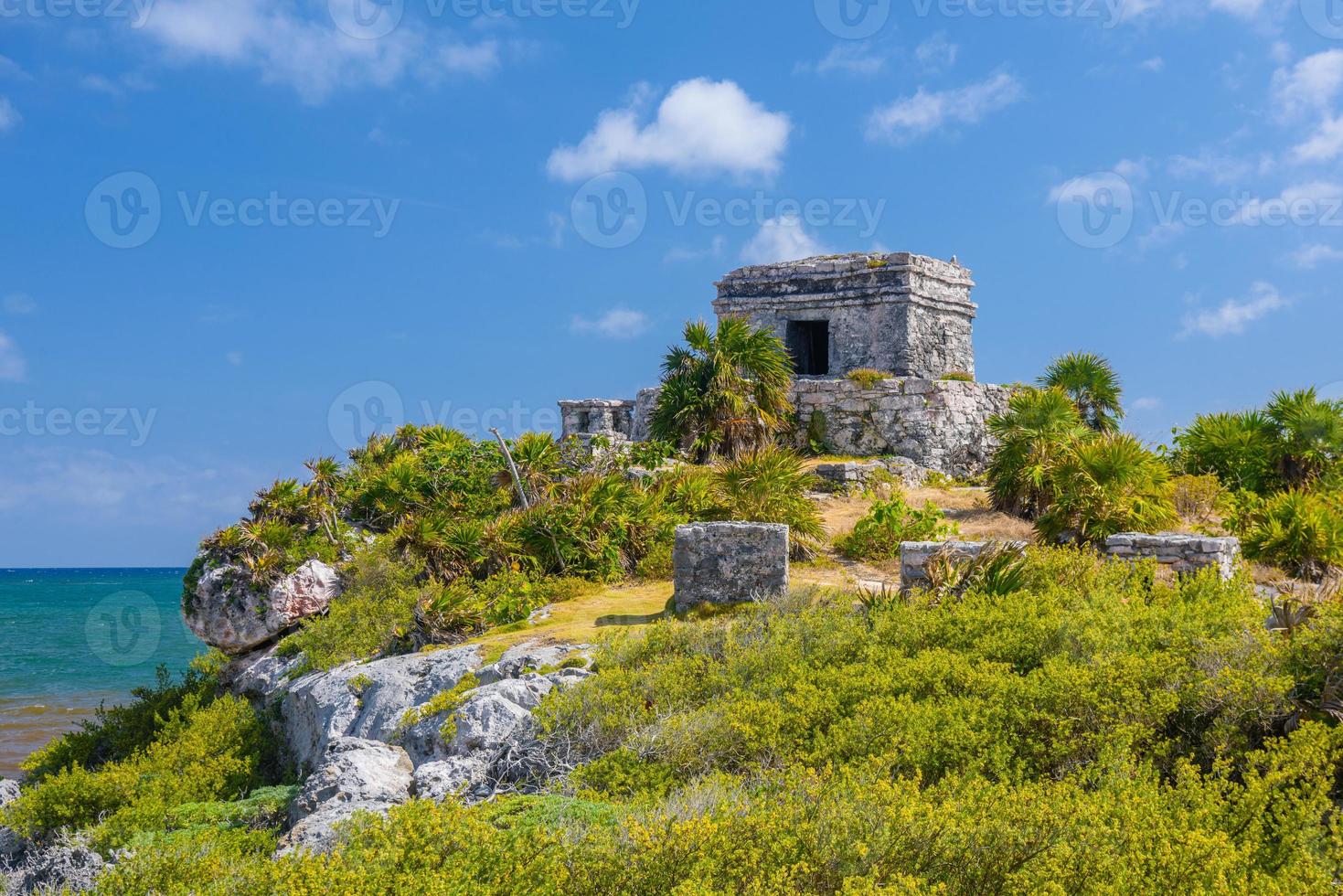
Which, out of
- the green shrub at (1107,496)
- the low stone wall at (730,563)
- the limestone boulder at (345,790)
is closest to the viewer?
the limestone boulder at (345,790)

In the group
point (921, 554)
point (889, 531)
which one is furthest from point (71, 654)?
point (921, 554)

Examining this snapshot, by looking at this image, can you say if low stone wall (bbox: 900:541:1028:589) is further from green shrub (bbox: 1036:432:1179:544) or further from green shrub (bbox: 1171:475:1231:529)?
green shrub (bbox: 1171:475:1231:529)

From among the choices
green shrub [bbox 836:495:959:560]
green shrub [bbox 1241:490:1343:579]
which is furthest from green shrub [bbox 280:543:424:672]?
green shrub [bbox 1241:490:1343:579]

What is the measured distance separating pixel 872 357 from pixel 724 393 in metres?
4.74

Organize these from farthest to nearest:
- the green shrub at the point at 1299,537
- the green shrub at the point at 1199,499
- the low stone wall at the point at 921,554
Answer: the green shrub at the point at 1199,499 < the green shrub at the point at 1299,537 < the low stone wall at the point at 921,554

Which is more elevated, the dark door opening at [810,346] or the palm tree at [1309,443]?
the dark door opening at [810,346]

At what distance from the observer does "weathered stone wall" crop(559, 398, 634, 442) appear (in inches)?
946

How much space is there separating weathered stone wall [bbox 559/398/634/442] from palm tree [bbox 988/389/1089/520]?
9.98 m

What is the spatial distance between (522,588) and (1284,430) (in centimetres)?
1396

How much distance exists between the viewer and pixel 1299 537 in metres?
11.5

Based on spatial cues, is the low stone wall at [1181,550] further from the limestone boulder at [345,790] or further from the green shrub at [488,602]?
the limestone boulder at [345,790]

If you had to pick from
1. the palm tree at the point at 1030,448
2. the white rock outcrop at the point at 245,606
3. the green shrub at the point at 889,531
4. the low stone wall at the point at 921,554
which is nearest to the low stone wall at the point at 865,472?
the palm tree at the point at 1030,448

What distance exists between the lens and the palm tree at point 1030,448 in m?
15.1

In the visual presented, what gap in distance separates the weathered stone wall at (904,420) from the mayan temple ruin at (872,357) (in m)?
0.02
